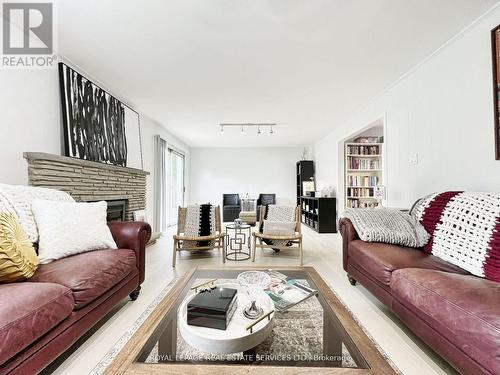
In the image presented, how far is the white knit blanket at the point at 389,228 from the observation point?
198 centimetres

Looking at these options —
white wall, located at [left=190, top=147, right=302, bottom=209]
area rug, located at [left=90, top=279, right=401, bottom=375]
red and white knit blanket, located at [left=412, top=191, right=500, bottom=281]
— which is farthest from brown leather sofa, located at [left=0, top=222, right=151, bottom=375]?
white wall, located at [left=190, top=147, right=302, bottom=209]

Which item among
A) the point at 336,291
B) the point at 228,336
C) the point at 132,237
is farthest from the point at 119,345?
the point at 336,291

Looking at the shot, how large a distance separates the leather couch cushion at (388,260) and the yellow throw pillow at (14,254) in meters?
2.24

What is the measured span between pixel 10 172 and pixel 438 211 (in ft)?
12.1

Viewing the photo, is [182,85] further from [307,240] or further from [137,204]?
[307,240]

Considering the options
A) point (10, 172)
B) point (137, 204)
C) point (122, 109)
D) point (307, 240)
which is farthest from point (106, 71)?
point (307, 240)

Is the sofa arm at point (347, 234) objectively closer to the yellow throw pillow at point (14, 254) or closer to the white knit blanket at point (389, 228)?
the white knit blanket at point (389, 228)

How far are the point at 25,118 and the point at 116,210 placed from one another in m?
1.52

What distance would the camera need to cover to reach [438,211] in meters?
1.94

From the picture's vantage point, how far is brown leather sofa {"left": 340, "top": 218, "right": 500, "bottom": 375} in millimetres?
965

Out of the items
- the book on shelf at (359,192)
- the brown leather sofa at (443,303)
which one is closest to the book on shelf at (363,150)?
the book on shelf at (359,192)

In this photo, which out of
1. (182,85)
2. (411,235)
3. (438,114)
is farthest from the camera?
(182,85)

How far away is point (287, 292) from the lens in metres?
1.50

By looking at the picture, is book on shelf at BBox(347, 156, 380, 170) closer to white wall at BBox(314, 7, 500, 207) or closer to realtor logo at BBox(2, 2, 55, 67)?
white wall at BBox(314, 7, 500, 207)
